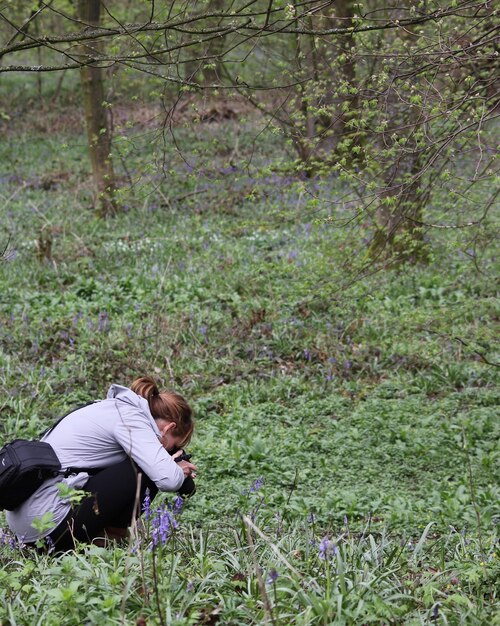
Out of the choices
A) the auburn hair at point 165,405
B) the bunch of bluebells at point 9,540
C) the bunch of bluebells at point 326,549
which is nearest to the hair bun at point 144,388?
the auburn hair at point 165,405

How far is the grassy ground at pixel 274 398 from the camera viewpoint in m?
2.69

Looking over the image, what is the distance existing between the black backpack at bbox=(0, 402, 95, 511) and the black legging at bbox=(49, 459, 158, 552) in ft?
0.63

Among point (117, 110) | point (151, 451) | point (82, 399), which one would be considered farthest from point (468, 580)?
point (117, 110)

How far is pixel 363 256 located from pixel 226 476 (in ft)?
8.06

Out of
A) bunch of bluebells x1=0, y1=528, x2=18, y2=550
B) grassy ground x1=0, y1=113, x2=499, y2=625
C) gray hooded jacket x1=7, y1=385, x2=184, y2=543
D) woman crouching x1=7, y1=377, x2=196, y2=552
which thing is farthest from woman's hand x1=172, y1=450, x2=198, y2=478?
bunch of bluebells x1=0, y1=528, x2=18, y2=550

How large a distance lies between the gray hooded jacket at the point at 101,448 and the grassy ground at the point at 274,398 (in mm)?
227

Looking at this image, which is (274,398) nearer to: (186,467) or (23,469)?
(186,467)

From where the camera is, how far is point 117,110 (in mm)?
21375

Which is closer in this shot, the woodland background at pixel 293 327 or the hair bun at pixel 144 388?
the woodland background at pixel 293 327

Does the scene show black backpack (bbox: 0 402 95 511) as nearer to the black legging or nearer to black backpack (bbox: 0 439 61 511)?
black backpack (bbox: 0 439 61 511)

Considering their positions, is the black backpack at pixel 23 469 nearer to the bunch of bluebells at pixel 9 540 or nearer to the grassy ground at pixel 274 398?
the bunch of bluebells at pixel 9 540

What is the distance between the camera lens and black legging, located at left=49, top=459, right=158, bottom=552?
3.66 m

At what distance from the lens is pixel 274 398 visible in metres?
7.09

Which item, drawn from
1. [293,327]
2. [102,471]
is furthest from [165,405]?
[293,327]
